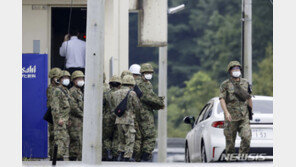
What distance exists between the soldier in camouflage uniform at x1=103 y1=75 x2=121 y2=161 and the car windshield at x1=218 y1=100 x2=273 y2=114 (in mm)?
1934

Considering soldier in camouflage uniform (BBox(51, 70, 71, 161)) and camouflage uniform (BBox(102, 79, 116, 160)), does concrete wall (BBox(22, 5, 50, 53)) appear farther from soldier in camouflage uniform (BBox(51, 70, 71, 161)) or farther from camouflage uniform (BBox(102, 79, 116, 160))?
soldier in camouflage uniform (BBox(51, 70, 71, 161))

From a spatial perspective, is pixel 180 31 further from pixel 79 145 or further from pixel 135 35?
pixel 79 145

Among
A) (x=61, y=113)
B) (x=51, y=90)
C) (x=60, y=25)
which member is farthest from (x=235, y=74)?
(x=60, y=25)

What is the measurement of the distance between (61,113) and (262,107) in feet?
11.9

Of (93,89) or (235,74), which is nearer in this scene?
(93,89)

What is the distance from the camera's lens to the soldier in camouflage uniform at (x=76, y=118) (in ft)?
57.7

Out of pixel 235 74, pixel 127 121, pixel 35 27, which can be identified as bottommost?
pixel 127 121

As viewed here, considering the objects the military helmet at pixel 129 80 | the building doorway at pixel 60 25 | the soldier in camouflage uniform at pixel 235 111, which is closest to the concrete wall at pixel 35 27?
the building doorway at pixel 60 25

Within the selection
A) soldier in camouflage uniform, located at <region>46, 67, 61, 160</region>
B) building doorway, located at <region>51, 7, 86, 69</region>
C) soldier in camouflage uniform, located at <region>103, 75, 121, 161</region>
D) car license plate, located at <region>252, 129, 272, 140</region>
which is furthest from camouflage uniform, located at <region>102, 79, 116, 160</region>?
building doorway, located at <region>51, 7, 86, 69</region>

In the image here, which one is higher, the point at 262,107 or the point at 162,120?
the point at 262,107

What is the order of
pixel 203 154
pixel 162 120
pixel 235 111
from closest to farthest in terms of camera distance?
pixel 235 111, pixel 203 154, pixel 162 120

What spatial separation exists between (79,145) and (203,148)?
7.43 ft

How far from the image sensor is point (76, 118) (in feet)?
58.2

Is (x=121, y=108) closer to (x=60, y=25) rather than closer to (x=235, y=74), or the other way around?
(x=235, y=74)
